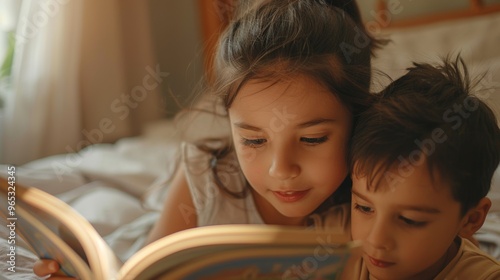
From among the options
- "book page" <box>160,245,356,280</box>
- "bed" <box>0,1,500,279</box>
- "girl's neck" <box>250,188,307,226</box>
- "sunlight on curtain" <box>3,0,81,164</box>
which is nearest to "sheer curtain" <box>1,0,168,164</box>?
"sunlight on curtain" <box>3,0,81,164</box>

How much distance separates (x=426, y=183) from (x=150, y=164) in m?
1.03

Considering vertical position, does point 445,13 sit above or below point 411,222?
below

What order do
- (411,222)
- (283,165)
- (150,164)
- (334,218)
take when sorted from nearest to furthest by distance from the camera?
(411,222), (283,165), (334,218), (150,164)

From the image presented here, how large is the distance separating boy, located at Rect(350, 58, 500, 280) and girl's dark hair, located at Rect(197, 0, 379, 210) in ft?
0.35

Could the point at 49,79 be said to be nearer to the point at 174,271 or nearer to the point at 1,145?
the point at 1,145

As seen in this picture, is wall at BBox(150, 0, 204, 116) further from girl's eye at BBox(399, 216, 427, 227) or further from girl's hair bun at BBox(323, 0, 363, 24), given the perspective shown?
girl's eye at BBox(399, 216, 427, 227)

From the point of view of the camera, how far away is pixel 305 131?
29.7 inches

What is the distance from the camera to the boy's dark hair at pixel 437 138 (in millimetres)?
616

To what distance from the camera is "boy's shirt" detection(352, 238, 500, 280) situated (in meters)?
0.63

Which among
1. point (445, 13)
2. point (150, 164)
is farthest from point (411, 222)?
point (445, 13)

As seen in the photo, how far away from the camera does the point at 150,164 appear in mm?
1531

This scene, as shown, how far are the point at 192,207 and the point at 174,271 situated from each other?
1.57 ft

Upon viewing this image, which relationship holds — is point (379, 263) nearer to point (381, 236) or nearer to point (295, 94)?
point (381, 236)

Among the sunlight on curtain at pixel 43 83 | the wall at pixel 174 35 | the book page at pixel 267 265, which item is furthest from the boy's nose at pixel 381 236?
the wall at pixel 174 35
